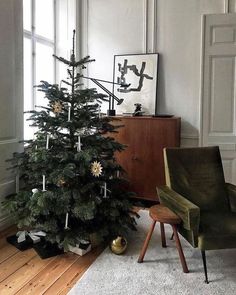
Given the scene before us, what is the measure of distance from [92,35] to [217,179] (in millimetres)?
2950

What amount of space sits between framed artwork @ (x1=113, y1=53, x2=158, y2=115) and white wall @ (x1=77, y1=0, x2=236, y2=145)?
10 centimetres

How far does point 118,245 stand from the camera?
8.28 ft

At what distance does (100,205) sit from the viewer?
265 cm

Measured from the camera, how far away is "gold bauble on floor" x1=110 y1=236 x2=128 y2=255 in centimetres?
253

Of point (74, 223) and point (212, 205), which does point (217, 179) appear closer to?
point (212, 205)

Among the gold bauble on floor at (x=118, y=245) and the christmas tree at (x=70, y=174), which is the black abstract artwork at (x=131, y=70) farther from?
the gold bauble on floor at (x=118, y=245)

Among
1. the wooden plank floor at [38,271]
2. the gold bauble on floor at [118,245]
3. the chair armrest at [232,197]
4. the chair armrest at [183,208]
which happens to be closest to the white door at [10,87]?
the wooden plank floor at [38,271]

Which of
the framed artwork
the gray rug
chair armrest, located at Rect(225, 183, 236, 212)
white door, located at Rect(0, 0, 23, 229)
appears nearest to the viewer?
the gray rug

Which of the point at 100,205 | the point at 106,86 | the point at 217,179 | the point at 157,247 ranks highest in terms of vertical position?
the point at 106,86

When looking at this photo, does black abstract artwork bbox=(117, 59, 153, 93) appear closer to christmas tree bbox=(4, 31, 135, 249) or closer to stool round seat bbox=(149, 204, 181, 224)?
christmas tree bbox=(4, 31, 135, 249)

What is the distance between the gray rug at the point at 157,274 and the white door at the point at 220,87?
5.13ft

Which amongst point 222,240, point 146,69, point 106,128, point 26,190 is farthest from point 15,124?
point 222,240

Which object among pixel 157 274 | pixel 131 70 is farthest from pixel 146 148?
pixel 157 274

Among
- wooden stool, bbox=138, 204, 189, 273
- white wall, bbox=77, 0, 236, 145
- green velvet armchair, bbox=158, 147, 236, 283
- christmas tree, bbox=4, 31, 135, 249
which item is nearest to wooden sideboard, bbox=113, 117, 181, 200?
white wall, bbox=77, 0, 236, 145
